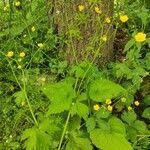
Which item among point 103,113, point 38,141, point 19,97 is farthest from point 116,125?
point 19,97

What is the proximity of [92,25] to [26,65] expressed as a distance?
68 cm

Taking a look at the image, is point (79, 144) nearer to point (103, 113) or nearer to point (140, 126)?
point (103, 113)

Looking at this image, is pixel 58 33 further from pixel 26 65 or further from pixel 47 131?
pixel 47 131

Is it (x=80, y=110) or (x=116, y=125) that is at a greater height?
(x=80, y=110)

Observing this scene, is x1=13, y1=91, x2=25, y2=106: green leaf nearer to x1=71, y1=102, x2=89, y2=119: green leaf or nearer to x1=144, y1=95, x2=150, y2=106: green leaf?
x1=71, y1=102, x2=89, y2=119: green leaf

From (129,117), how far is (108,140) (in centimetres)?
33

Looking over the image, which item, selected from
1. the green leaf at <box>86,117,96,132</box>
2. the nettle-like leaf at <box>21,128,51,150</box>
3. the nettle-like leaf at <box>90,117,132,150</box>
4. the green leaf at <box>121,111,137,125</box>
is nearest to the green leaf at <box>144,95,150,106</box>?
the green leaf at <box>121,111,137,125</box>

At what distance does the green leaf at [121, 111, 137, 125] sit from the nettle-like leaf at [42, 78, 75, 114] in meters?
0.45

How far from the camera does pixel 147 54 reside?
3328 mm

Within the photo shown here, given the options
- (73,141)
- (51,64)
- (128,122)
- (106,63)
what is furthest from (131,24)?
(73,141)

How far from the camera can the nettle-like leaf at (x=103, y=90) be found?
294cm

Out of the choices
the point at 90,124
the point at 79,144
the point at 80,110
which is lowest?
the point at 79,144

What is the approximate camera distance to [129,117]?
3115 millimetres

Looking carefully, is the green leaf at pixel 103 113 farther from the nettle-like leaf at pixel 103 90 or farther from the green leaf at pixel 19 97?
the green leaf at pixel 19 97
